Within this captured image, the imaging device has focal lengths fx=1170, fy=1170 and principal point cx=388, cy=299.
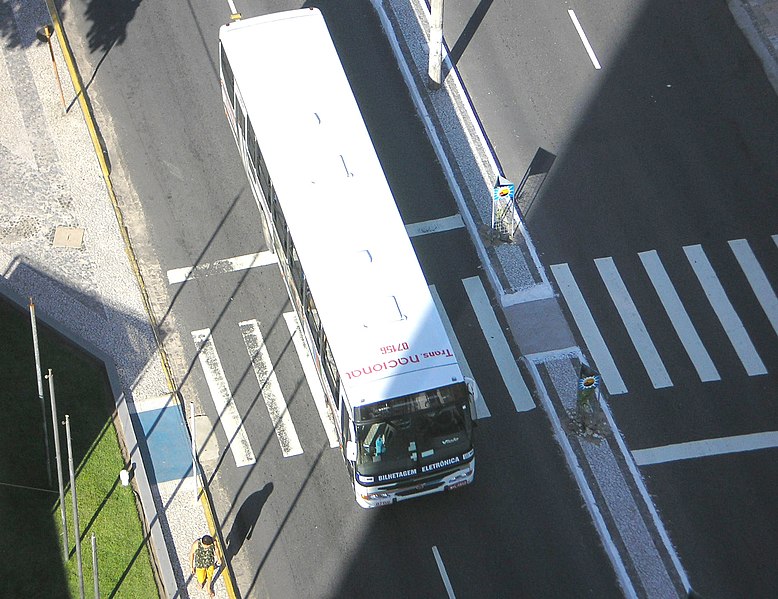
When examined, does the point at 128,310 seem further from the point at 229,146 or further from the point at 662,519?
the point at 662,519

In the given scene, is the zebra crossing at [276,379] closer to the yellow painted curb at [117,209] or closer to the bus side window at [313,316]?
the yellow painted curb at [117,209]

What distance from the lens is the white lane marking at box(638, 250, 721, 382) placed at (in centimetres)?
2867

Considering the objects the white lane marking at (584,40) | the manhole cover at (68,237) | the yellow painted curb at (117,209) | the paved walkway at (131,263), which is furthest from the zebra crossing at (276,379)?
the white lane marking at (584,40)

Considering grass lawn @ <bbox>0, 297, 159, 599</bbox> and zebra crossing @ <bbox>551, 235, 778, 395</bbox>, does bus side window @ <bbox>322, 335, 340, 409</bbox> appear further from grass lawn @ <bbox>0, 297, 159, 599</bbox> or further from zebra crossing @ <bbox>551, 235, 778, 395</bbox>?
zebra crossing @ <bbox>551, 235, 778, 395</bbox>

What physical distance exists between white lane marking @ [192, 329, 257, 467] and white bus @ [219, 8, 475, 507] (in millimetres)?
2397

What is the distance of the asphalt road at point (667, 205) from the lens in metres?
26.9

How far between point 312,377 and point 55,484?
6.50 metres

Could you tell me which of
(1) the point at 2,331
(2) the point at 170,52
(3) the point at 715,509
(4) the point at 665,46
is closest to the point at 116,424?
(1) the point at 2,331

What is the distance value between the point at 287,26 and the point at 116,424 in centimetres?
1065

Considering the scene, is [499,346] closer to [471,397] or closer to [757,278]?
[471,397]

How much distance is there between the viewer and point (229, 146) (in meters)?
32.3

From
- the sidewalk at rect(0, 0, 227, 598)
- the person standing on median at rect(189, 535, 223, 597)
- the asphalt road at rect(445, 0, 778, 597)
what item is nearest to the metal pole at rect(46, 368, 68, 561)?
the sidewalk at rect(0, 0, 227, 598)

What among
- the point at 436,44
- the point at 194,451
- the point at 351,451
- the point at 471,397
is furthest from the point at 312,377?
the point at 436,44

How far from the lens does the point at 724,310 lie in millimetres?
29562
